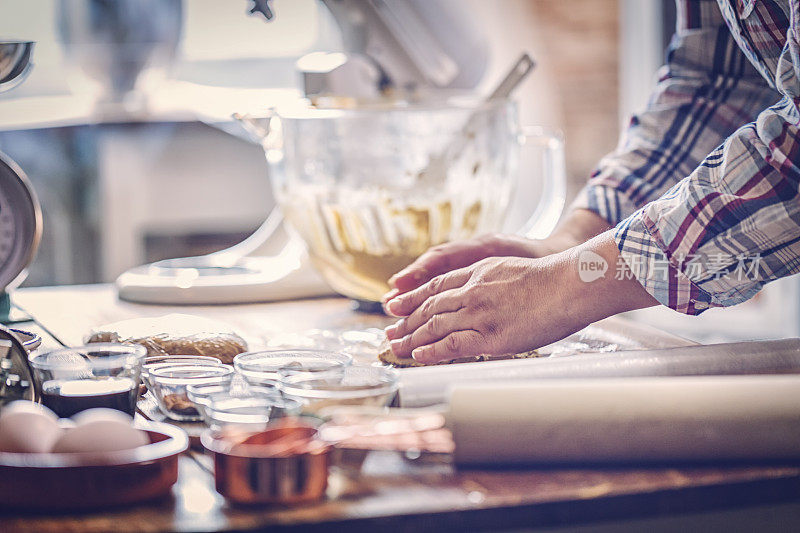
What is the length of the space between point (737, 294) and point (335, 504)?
42 cm

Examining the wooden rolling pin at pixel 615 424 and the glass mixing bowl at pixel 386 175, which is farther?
the glass mixing bowl at pixel 386 175

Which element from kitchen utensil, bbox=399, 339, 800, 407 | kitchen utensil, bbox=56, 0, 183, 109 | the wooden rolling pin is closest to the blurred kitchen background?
kitchen utensil, bbox=56, 0, 183, 109

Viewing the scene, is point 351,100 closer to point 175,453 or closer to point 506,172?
point 506,172

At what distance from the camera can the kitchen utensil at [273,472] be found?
49 cm

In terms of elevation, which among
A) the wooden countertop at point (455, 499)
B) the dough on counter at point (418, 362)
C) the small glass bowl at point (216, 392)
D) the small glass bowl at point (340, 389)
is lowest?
the wooden countertop at point (455, 499)

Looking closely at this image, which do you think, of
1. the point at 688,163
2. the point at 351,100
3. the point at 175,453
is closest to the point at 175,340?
the point at 175,453

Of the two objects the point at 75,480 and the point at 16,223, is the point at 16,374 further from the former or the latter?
the point at 16,223

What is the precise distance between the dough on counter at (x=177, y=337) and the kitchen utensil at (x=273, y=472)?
301 millimetres

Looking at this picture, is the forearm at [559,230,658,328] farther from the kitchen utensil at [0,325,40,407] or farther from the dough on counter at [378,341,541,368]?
the kitchen utensil at [0,325,40,407]

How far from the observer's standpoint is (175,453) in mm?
508

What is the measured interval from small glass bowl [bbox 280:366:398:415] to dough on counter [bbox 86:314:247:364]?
19cm

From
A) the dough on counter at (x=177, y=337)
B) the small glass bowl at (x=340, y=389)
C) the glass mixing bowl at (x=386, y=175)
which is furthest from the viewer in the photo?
the glass mixing bowl at (x=386, y=175)

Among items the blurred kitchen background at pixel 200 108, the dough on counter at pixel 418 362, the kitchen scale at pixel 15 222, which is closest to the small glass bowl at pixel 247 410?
the dough on counter at pixel 418 362

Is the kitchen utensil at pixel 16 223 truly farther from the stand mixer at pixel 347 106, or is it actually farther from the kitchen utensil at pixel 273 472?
the kitchen utensil at pixel 273 472
